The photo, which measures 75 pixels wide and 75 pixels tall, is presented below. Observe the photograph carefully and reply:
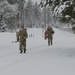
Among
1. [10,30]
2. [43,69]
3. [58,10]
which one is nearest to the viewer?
[43,69]

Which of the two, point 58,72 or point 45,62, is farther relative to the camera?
point 45,62

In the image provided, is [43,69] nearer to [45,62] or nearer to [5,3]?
[45,62]

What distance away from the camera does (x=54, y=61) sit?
14930 mm

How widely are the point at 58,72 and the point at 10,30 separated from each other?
45010 mm

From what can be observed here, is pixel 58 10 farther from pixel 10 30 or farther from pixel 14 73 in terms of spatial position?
pixel 10 30

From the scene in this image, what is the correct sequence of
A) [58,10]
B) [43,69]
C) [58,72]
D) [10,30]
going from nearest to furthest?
[58,72]
[43,69]
[58,10]
[10,30]

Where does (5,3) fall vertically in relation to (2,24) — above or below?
above

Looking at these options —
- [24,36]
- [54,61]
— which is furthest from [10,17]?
[54,61]

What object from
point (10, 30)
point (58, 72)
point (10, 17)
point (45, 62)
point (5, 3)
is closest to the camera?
point (58, 72)

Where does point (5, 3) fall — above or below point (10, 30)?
above

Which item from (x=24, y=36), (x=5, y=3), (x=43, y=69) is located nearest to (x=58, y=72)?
(x=43, y=69)

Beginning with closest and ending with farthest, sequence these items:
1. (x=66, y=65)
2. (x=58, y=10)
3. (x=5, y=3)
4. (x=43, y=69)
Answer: (x=43, y=69) → (x=66, y=65) → (x=58, y=10) → (x=5, y=3)

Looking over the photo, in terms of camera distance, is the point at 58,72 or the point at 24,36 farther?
the point at 24,36

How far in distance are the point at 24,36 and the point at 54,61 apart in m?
6.11
